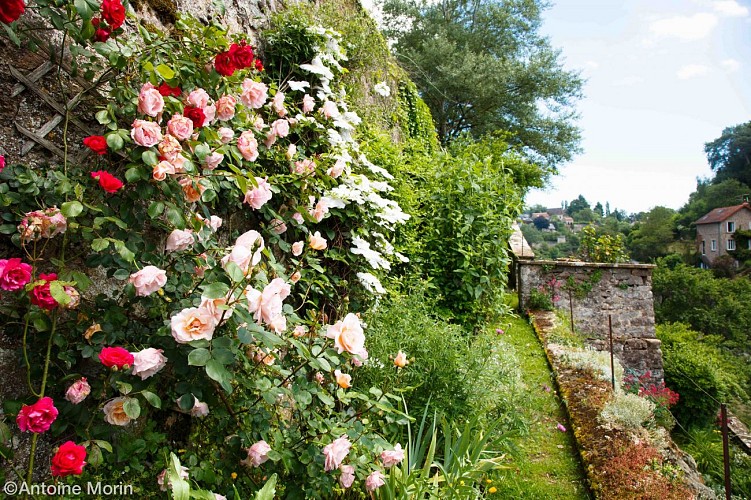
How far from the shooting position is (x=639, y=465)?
2.80 metres

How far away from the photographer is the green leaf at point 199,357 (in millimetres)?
1070

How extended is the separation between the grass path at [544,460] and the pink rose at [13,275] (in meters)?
2.42

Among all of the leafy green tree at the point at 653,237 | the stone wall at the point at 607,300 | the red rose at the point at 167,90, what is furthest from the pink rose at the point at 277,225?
the leafy green tree at the point at 653,237

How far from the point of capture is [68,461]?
987mm

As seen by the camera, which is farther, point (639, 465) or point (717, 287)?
point (717, 287)

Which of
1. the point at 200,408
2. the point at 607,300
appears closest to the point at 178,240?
the point at 200,408

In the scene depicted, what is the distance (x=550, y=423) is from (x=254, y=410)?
9.77 feet

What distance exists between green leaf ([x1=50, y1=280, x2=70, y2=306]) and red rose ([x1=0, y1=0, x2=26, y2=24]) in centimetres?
63

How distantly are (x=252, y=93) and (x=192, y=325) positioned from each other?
1.00 metres

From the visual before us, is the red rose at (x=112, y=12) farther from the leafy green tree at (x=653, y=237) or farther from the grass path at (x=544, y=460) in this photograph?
the leafy green tree at (x=653, y=237)

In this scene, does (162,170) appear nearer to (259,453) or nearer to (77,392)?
(77,392)

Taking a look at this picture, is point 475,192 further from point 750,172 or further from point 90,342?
point 750,172

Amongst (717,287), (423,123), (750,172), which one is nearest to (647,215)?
(750,172)

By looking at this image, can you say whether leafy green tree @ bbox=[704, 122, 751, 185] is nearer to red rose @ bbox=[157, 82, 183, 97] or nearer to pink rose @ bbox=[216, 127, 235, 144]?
pink rose @ bbox=[216, 127, 235, 144]
